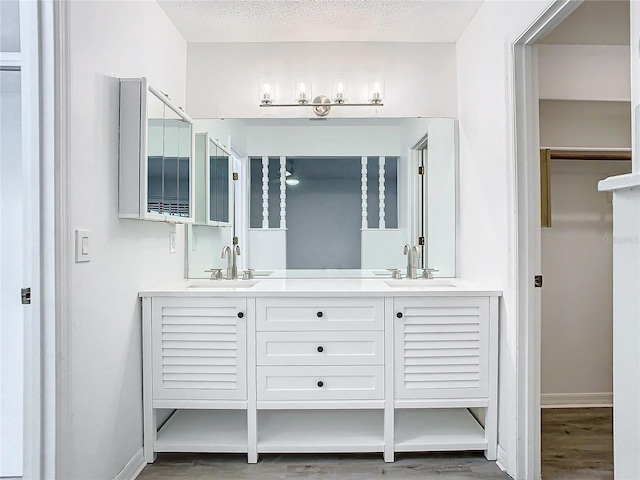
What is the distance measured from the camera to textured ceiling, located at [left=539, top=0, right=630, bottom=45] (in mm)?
2248

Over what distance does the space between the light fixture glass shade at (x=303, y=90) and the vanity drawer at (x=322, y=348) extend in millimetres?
1510

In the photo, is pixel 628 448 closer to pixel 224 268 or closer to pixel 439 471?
pixel 439 471

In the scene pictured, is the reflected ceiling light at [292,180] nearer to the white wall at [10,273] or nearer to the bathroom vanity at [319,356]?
the bathroom vanity at [319,356]

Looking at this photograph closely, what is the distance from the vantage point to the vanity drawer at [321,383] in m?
2.16

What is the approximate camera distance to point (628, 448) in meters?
0.71

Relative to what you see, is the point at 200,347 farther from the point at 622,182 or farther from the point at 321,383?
the point at 622,182

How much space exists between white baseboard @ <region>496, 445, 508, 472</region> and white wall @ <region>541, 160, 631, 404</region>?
93 cm

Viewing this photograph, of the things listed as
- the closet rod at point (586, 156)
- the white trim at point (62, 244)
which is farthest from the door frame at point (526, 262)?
the white trim at point (62, 244)

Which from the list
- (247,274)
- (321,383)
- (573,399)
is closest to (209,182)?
(247,274)

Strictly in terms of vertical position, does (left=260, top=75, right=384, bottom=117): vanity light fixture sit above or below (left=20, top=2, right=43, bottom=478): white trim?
above

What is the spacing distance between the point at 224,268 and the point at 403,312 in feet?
4.15

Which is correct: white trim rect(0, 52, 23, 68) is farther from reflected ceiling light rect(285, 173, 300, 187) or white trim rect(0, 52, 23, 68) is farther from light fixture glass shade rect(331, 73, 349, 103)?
light fixture glass shade rect(331, 73, 349, 103)

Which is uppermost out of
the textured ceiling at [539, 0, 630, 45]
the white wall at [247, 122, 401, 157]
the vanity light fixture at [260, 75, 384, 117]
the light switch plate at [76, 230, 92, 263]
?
the textured ceiling at [539, 0, 630, 45]

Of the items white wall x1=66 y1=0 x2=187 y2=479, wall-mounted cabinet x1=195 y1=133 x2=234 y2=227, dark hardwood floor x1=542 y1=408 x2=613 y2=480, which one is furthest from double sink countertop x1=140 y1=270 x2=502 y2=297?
dark hardwood floor x1=542 y1=408 x2=613 y2=480
